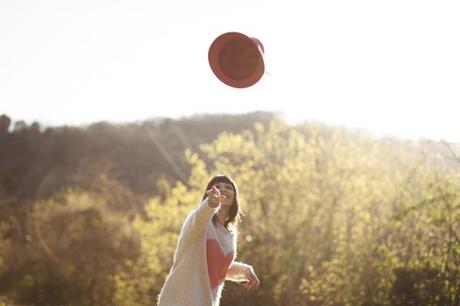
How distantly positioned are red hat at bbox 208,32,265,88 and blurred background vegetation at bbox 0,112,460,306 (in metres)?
4.61

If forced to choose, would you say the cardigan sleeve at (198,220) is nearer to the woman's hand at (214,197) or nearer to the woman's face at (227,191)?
the woman's hand at (214,197)

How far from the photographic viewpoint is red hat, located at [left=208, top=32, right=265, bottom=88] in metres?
4.05

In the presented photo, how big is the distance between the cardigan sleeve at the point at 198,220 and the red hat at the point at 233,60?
760 mm

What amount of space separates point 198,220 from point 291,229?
864 cm

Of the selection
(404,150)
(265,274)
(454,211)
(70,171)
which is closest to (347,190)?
(404,150)

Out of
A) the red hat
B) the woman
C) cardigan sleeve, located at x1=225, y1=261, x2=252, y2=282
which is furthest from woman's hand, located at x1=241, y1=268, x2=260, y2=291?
the red hat

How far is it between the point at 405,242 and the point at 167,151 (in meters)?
24.7

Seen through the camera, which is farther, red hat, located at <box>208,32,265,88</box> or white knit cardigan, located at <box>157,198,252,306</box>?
red hat, located at <box>208,32,265,88</box>

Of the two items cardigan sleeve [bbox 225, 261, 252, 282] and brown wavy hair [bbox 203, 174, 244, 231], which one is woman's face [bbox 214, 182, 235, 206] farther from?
cardigan sleeve [bbox 225, 261, 252, 282]

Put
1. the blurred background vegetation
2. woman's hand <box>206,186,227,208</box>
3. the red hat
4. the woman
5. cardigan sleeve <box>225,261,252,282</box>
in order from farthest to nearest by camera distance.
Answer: the blurred background vegetation → cardigan sleeve <box>225,261,252,282</box> → the red hat → the woman → woman's hand <box>206,186,227,208</box>

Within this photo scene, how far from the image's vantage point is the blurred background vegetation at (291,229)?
1059 cm

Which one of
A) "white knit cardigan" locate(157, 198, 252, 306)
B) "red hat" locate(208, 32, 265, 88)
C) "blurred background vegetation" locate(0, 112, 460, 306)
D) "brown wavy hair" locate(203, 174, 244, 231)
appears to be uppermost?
"red hat" locate(208, 32, 265, 88)

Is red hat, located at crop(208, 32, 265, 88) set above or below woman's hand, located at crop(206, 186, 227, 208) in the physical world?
above

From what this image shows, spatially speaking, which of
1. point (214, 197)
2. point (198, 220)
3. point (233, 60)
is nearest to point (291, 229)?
point (233, 60)
